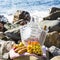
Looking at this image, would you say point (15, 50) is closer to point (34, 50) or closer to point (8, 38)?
point (34, 50)

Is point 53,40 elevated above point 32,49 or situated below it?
below

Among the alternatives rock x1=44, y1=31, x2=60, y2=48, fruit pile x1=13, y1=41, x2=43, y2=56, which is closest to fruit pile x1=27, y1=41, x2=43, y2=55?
fruit pile x1=13, y1=41, x2=43, y2=56

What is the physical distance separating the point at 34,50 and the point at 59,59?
0.43 meters

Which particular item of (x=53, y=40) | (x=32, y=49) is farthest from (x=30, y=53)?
(x=53, y=40)

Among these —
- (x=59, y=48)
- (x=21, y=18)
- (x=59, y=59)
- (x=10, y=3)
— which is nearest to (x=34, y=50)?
(x=59, y=59)

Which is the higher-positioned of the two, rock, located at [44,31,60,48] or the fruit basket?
the fruit basket

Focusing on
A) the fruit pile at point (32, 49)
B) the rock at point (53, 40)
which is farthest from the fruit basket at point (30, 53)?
the rock at point (53, 40)

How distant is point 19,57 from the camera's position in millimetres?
3930

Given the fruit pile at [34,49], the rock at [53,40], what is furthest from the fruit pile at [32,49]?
the rock at [53,40]

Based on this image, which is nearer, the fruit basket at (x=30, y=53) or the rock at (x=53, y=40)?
the fruit basket at (x=30, y=53)

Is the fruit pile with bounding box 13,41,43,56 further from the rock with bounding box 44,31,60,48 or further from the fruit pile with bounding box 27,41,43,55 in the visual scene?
the rock with bounding box 44,31,60,48

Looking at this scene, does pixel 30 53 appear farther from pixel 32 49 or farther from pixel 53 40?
pixel 53 40

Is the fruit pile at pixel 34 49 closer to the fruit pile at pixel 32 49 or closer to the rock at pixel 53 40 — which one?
the fruit pile at pixel 32 49

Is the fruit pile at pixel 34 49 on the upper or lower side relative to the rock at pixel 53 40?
upper
